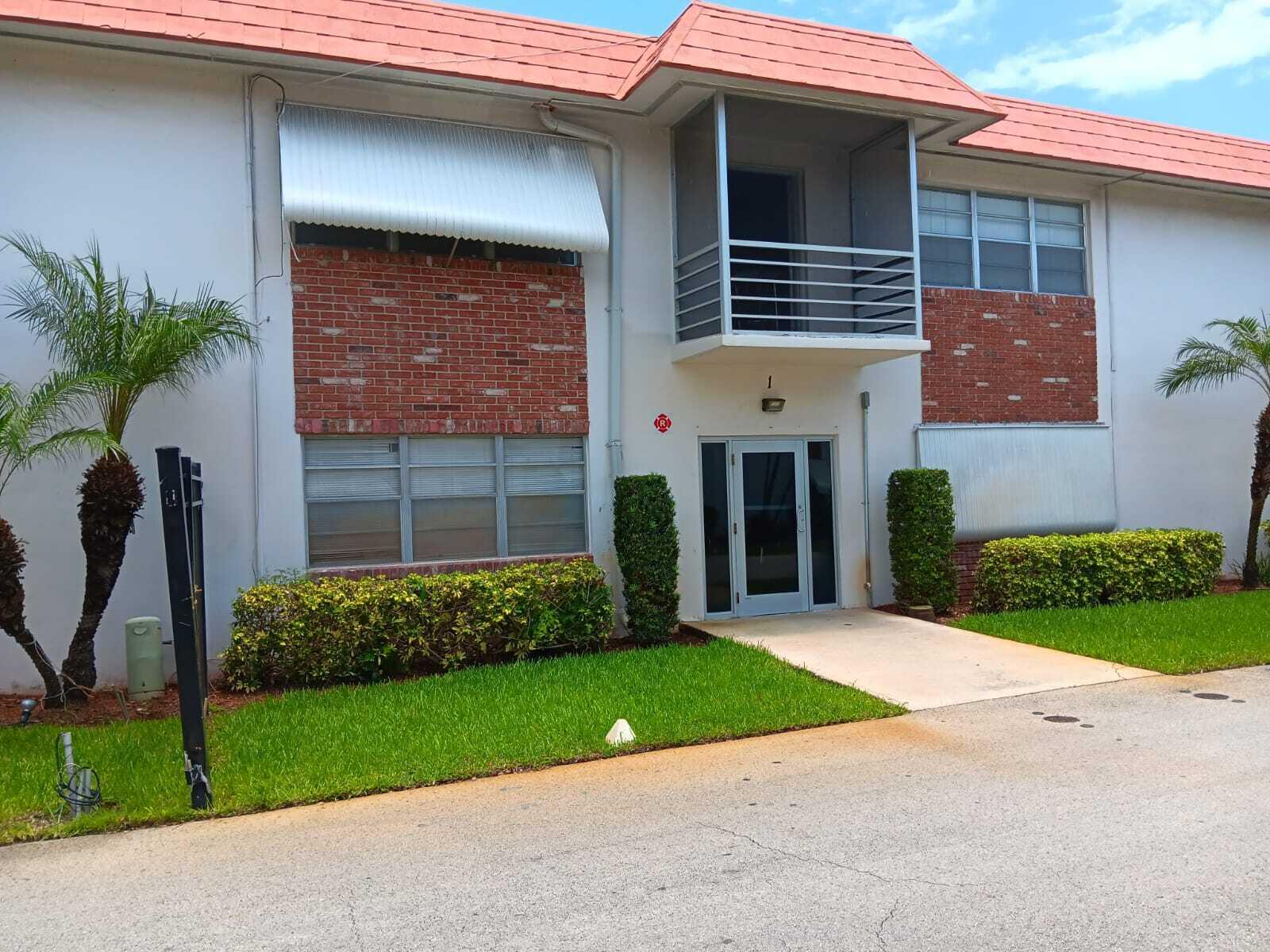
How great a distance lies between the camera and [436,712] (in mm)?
7465

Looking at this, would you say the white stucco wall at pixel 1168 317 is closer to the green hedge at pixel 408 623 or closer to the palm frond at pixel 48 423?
the green hedge at pixel 408 623

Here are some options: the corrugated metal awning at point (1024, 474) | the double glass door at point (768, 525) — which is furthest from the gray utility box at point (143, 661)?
the corrugated metal awning at point (1024, 474)

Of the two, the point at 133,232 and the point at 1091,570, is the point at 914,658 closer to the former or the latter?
the point at 1091,570

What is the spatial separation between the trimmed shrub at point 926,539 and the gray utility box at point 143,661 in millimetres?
8172

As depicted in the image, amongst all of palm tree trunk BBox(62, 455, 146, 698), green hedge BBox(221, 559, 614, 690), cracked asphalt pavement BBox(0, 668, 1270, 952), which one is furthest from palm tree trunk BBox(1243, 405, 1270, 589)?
palm tree trunk BBox(62, 455, 146, 698)

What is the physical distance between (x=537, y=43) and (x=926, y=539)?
23.8 ft

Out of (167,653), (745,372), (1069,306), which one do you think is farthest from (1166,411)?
(167,653)

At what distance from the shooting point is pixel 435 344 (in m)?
10.2

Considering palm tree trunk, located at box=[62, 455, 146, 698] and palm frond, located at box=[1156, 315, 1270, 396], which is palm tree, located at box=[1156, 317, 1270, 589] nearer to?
palm frond, located at box=[1156, 315, 1270, 396]

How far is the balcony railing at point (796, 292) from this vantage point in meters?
10.7

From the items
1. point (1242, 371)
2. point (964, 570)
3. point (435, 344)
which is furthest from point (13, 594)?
point (1242, 371)

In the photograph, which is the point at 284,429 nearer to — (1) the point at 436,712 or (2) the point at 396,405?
(2) the point at 396,405

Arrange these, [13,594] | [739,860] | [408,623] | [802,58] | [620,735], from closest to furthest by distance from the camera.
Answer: [739,860] → [620,735] → [13,594] → [408,623] → [802,58]

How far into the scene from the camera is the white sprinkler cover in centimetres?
654
